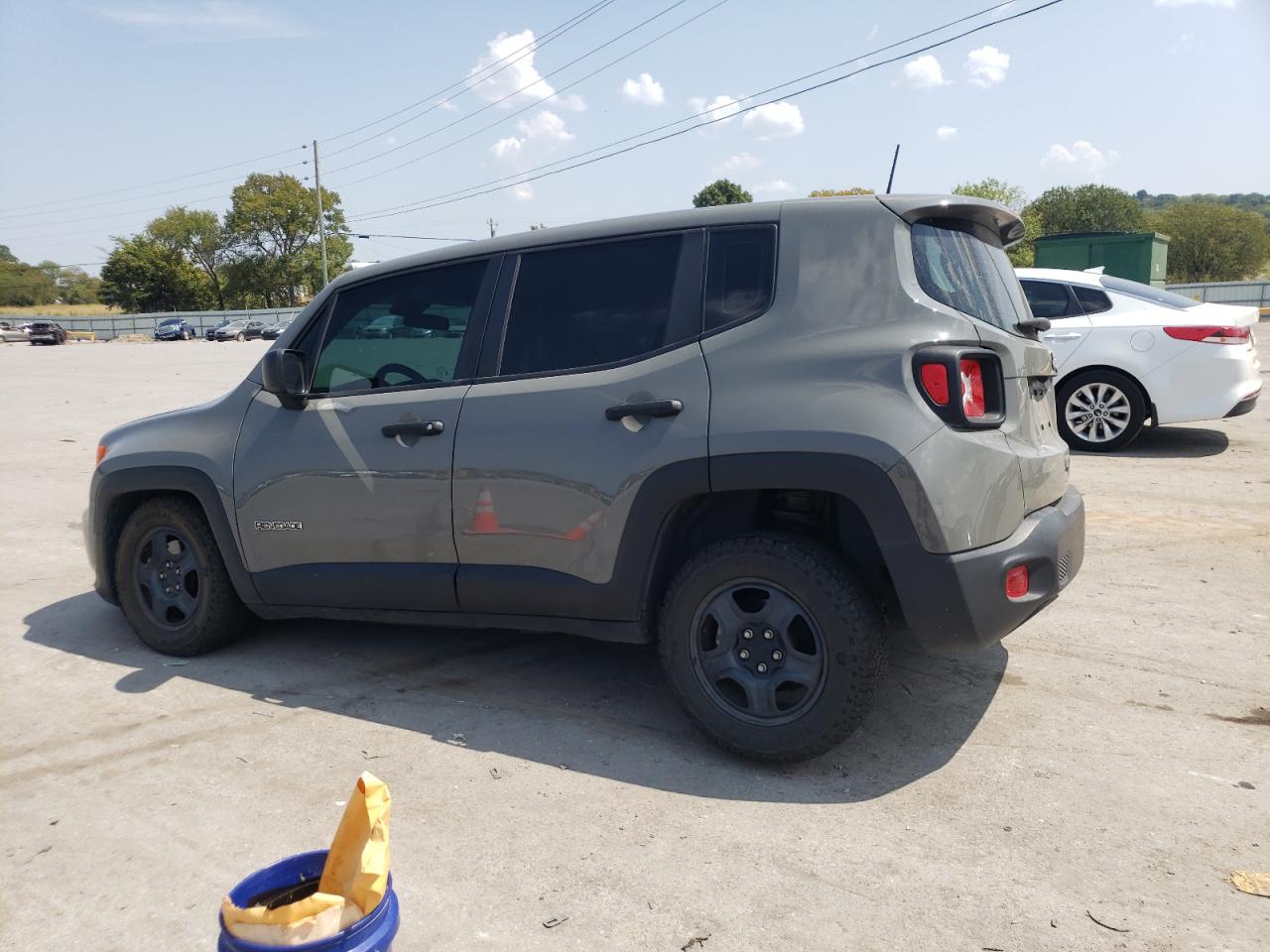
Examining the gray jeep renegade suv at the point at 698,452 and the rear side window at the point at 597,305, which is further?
the rear side window at the point at 597,305

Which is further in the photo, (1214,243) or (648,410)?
(1214,243)

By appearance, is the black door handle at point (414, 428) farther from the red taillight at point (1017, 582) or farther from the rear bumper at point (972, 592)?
the red taillight at point (1017, 582)

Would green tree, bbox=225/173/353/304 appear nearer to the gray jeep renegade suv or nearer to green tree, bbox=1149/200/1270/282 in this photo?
green tree, bbox=1149/200/1270/282

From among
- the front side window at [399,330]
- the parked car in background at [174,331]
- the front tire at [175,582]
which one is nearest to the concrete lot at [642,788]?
the front tire at [175,582]

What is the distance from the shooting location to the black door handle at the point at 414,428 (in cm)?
382

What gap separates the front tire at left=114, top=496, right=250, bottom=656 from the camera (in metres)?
4.50

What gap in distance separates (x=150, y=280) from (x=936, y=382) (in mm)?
97704

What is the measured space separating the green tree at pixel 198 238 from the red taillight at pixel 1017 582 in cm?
9973

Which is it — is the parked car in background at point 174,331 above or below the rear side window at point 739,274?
below

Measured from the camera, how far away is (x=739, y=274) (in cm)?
344

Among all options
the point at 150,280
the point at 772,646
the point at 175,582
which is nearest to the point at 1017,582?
the point at 772,646

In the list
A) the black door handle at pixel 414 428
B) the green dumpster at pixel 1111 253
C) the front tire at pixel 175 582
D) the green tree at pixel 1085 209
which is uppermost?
the green tree at pixel 1085 209

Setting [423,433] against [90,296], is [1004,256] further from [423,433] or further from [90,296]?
[90,296]

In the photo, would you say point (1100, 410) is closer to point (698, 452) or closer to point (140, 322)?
point (698, 452)
